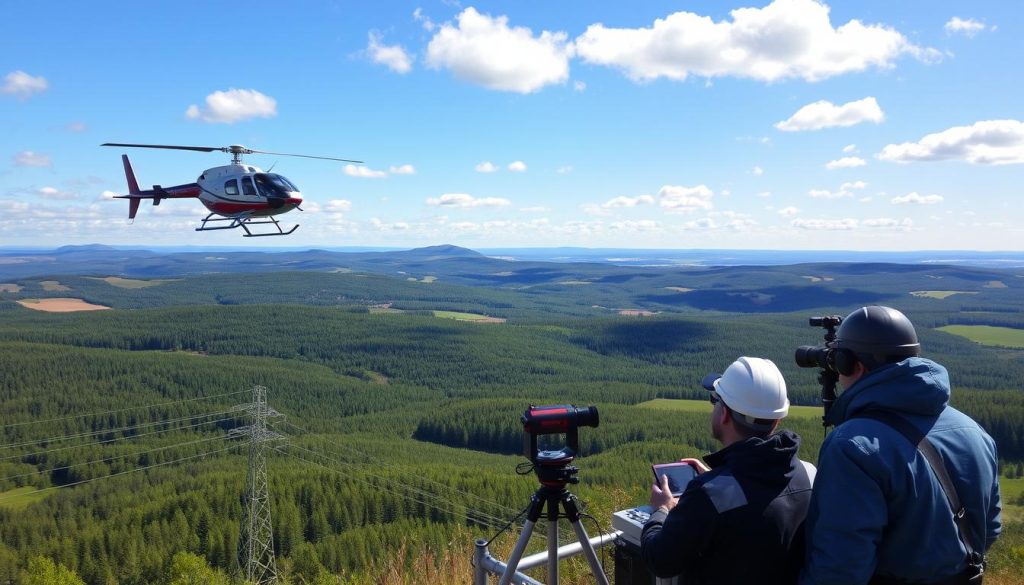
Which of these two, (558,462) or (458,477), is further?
(458,477)

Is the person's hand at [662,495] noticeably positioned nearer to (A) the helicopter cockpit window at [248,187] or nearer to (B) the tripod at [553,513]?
(B) the tripod at [553,513]

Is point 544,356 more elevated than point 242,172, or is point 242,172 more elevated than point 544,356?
point 242,172

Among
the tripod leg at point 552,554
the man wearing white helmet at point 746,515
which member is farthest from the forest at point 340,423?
the man wearing white helmet at point 746,515

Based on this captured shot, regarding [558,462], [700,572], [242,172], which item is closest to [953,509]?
[700,572]

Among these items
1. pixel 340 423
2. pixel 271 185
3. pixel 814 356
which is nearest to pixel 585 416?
pixel 814 356

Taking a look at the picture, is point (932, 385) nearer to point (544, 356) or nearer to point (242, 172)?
point (242, 172)

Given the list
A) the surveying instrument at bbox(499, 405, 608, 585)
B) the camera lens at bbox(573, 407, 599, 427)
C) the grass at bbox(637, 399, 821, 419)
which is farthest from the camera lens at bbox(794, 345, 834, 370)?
the grass at bbox(637, 399, 821, 419)

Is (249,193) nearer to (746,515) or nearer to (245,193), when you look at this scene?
(245,193)
